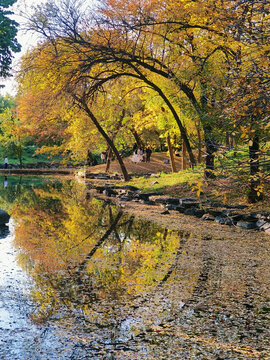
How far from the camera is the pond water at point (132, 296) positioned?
4.52m

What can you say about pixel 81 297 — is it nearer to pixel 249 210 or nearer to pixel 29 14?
pixel 249 210

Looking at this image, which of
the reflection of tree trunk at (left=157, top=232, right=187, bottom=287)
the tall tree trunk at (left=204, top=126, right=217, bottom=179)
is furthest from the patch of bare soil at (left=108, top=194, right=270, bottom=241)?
the tall tree trunk at (left=204, top=126, right=217, bottom=179)

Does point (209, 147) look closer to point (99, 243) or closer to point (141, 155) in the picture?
point (99, 243)

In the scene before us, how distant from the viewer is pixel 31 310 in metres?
5.47

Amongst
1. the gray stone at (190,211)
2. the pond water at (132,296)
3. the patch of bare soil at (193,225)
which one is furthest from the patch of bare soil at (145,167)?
the pond water at (132,296)

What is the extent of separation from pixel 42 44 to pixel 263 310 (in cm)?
1433

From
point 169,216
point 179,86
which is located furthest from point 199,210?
point 179,86

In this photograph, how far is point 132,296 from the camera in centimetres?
611

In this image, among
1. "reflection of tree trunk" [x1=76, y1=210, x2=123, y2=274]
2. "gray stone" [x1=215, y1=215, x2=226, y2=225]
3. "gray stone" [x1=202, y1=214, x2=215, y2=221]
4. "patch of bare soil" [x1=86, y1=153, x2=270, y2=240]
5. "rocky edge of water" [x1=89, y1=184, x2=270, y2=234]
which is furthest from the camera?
"gray stone" [x1=202, y1=214, x2=215, y2=221]

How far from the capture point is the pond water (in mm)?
4523

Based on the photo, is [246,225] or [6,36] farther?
[6,36]

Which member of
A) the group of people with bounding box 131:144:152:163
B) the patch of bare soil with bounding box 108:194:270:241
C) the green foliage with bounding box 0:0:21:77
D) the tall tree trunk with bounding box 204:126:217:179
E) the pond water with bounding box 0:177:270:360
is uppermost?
the green foliage with bounding box 0:0:21:77

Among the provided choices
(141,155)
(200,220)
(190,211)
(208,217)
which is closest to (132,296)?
(200,220)

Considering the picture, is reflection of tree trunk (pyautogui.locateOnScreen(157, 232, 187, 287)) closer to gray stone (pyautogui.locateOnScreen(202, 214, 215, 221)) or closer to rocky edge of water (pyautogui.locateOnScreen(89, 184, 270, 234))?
rocky edge of water (pyautogui.locateOnScreen(89, 184, 270, 234))
